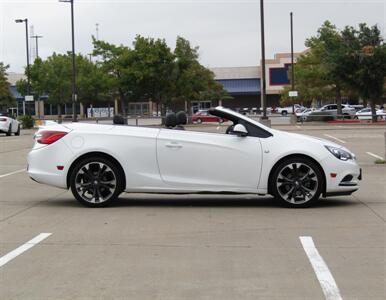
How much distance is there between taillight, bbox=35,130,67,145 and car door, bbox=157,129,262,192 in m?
1.52

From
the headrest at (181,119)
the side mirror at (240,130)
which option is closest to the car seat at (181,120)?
the headrest at (181,119)

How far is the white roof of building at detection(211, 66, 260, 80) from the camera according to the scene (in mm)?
96562

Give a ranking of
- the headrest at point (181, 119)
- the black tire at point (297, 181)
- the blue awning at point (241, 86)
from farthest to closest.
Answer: the blue awning at point (241, 86)
the headrest at point (181, 119)
the black tire at point (297, 181)

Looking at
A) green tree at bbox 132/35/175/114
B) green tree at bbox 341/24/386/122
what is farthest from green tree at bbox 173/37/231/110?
green tree at bbox 341/24/386/122

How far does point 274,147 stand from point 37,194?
4.38 meters

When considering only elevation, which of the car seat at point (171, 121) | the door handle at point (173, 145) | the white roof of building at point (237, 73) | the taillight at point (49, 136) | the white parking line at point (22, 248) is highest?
the white roof of building at point (237, 73)

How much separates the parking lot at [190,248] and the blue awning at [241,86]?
8565cm

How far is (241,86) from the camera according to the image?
96000 millimetres

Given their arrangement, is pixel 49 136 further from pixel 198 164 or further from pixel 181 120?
pixel 198 164

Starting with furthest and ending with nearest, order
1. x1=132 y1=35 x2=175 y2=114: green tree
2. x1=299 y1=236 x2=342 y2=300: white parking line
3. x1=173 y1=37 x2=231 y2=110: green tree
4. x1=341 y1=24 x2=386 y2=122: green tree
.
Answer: x1=173 y1=37 x2=231 y2=110: green tree < x1=132 y1=35 x2=175 y2=114: green tree < x1=341 y1=24 x2=386 y2=122: green tree < x1=299 y1=236 x2=342 y2=300: white parking line

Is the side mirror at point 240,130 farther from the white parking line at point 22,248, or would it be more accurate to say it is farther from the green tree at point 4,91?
the green tree at point 4,91

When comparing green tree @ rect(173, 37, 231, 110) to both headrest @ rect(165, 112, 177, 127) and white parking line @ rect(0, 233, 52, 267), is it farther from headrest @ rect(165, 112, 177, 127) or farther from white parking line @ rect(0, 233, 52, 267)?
white parking line @ rect(0, 233, 52, 267)

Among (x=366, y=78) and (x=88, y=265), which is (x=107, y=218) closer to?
(x=88, y=265)

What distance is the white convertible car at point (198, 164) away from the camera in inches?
340
